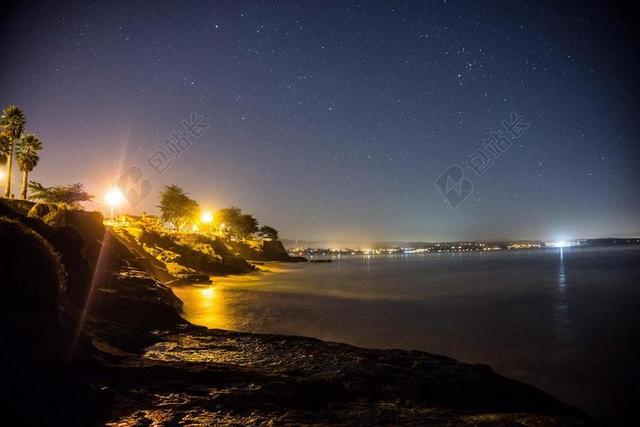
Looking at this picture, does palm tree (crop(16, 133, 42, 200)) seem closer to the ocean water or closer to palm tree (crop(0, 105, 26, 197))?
palm tree (crop(0, 105, 26, 197))

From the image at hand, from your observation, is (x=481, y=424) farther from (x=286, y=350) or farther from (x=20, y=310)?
(x=20, y=310)

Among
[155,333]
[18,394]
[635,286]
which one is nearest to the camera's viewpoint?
[18,394]

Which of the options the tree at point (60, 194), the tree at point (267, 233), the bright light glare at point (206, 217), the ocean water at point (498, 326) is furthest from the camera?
the tree at point (267, 233)

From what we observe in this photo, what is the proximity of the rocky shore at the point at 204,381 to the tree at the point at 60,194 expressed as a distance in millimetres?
35682

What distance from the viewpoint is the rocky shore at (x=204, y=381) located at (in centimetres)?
575

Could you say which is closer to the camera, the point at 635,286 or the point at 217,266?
the point at 635,286

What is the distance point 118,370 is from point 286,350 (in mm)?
4655

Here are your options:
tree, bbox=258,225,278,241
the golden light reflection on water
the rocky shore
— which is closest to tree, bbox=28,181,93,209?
the golden light reflection on water

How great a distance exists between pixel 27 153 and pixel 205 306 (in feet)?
111

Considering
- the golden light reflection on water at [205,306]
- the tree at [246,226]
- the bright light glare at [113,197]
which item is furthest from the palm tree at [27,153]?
the tree at [246,226]

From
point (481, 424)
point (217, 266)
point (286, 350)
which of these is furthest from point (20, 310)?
point (217, 266)

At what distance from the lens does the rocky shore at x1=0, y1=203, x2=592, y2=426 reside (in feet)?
18.9

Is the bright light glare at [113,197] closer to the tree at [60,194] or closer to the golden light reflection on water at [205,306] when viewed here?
the tree at [60,194]

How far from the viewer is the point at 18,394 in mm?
5641
